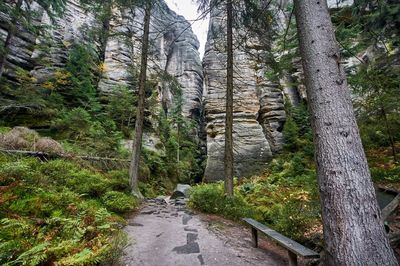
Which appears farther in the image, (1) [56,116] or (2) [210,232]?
(1) [56,116]

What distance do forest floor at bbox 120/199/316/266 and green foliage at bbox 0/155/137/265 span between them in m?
0.53

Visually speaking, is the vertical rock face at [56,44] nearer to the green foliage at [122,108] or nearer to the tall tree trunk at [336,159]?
the green foliage at [122,108]

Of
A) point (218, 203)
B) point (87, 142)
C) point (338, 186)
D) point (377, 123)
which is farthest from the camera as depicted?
point (377, 123)

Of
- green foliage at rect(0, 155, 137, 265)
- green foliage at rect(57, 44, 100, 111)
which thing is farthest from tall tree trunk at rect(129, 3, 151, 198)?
green foliage at rect(57, 44, 100, 111)

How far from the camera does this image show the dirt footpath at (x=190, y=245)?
11.9ft

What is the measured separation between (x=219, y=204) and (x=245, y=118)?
1285 centimetres

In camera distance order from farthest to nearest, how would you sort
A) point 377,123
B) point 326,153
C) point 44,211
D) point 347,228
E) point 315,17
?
point 377,123 < point 44,211 < point 315,17 < point 326,153 < point 347,228

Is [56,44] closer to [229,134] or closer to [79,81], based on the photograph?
[79,81]

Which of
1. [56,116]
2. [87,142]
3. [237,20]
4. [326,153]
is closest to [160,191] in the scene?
[87,142]

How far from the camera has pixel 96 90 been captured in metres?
20.6

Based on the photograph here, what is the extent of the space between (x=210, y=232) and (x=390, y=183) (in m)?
8.35

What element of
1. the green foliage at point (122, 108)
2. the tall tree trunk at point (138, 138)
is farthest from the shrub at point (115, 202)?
the green foliage at point (122, 108)

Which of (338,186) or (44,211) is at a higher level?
(338,186)

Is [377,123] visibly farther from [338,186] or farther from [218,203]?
[338,186]
